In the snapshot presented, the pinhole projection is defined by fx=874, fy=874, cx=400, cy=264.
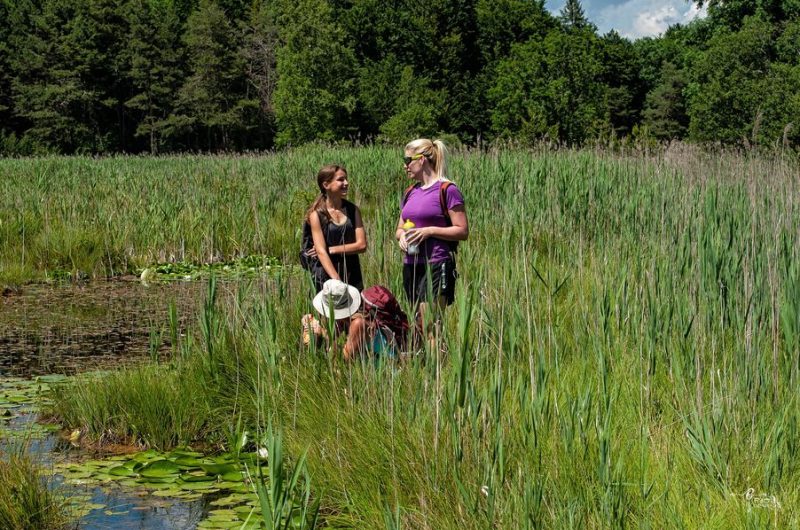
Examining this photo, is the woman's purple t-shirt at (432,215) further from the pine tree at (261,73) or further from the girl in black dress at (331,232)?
the pine tree at (261,73)

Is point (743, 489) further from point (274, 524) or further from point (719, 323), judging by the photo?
point (274, 524)

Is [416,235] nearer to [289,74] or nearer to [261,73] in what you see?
[289,74]

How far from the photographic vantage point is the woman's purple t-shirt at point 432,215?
181 inches

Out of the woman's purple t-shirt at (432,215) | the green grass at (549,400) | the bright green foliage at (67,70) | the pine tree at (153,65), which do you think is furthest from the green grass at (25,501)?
the pine tree at (153,65)

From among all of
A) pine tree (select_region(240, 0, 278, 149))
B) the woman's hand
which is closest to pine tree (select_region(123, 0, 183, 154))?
pine tree (select_region(240, 0, 278, 149))

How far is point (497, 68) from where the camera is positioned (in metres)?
48.0

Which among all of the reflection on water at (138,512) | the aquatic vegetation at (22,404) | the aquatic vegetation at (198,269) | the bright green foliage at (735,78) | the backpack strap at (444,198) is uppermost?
the bright green foliage at (735,78)

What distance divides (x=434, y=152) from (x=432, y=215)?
35cm

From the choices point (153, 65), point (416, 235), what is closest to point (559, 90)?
point (153, 65)

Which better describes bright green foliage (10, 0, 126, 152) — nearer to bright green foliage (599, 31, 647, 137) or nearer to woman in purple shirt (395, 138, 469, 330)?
bright green foliage (599, 31, 647, 137)

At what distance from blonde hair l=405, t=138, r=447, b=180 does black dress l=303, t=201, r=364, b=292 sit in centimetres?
52

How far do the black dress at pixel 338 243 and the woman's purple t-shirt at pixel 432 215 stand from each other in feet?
1.29

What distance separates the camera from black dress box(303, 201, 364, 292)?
478cm

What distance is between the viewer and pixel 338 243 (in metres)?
4.80
